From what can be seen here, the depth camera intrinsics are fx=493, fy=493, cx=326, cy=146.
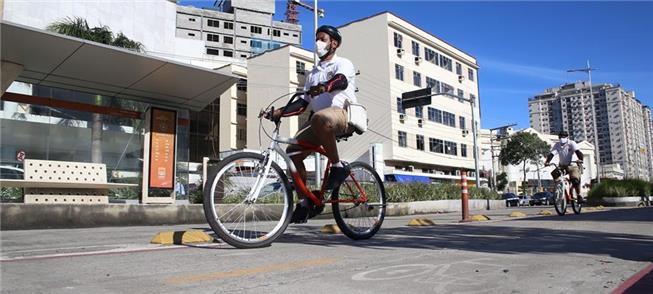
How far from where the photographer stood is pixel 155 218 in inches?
422

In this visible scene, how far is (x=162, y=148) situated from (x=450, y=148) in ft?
157

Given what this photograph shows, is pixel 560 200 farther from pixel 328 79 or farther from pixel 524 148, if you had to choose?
pixel 524 148

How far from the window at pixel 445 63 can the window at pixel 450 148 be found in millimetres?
8905

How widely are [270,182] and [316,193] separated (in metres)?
Answer: 0.52

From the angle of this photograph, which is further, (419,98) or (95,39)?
(419,98)

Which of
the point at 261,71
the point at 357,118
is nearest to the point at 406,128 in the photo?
the point at 261,71

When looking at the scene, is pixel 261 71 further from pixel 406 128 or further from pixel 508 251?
pixel 508 251

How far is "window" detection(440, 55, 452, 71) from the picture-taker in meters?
57.4

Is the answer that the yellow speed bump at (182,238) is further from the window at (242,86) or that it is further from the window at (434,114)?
the window at (434,114)

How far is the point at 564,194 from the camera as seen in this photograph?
38.5ft

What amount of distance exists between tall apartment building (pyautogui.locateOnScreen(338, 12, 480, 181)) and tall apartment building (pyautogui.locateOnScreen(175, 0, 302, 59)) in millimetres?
44366

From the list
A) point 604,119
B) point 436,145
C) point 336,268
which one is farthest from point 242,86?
point 604,119

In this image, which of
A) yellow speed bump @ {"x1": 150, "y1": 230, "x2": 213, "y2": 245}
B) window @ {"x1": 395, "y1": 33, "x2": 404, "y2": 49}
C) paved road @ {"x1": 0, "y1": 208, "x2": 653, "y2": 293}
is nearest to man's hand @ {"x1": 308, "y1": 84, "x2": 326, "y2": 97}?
paved road @ {"x1": 0, "y1": 208, "x2": 653, "y2": 293}

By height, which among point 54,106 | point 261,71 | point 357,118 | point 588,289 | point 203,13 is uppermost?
point 203,13
